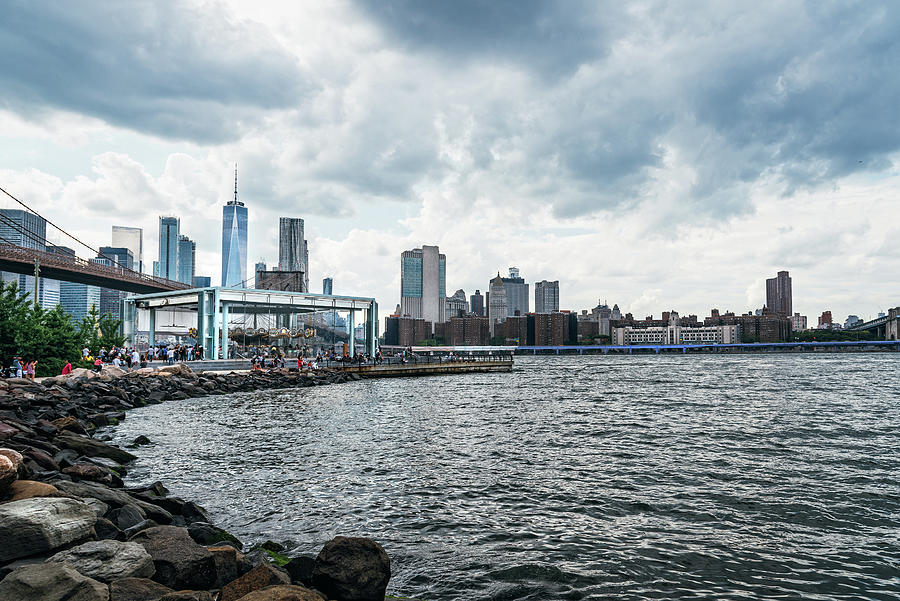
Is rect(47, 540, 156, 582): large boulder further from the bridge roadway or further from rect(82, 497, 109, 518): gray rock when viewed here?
the bridge roadway

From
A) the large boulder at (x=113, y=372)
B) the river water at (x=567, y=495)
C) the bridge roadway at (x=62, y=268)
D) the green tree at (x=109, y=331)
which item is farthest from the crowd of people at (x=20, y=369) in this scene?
the bridge roadway at (x=62, y=268)

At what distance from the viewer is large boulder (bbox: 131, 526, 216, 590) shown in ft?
23.9

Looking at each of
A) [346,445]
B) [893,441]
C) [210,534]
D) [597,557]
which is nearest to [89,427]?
[346,445]

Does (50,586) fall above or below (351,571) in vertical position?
above

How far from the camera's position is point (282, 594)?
6.47m

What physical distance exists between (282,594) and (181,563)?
190cm

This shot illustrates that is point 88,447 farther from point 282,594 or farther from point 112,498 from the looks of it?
point 282,594

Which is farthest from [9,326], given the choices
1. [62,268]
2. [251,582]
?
A: [62,268]

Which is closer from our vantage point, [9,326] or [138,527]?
[138,527]

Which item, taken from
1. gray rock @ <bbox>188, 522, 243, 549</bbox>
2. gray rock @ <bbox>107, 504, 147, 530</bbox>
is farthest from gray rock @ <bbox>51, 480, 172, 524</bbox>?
gray rock @ <bbox>188, 522, 243, 549</bbox>

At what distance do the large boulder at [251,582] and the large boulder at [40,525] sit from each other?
2.54m

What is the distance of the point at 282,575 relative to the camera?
7.59 m

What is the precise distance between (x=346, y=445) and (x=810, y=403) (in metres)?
33.9

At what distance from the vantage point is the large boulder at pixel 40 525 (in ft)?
23.5
